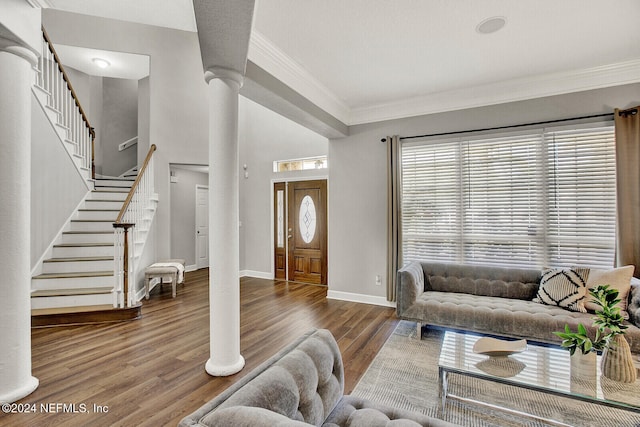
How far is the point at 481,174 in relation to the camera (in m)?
3.80

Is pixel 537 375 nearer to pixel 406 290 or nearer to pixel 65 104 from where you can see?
pixel 406 290

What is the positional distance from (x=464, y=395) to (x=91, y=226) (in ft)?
18.2

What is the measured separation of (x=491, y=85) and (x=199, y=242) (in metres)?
6.47

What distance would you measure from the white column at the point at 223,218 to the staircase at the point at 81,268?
214cm

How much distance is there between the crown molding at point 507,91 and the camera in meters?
3.21

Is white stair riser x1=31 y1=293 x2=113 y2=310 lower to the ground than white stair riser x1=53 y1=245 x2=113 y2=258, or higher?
lower

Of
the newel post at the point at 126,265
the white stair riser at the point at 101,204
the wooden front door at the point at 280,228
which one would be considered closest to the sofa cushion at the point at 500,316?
the newel post at the point at 126,265

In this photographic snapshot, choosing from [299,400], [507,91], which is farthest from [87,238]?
[507,91]

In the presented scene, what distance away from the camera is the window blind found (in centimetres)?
329

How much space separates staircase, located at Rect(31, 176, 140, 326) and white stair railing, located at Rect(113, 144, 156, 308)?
207mm

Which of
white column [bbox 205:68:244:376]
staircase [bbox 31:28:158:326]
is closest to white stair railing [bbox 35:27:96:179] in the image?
staircase [bbox 31:28:158:326]

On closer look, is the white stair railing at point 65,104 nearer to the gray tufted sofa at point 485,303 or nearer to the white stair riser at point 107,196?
the white stair riser at point 107,196

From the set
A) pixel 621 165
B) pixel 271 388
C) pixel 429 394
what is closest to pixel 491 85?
pixel 621 165

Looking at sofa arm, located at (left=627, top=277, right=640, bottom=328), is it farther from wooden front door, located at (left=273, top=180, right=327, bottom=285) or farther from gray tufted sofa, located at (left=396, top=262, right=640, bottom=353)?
wooden front door, located at (left=273, top=180, right=327, bottom=285)
